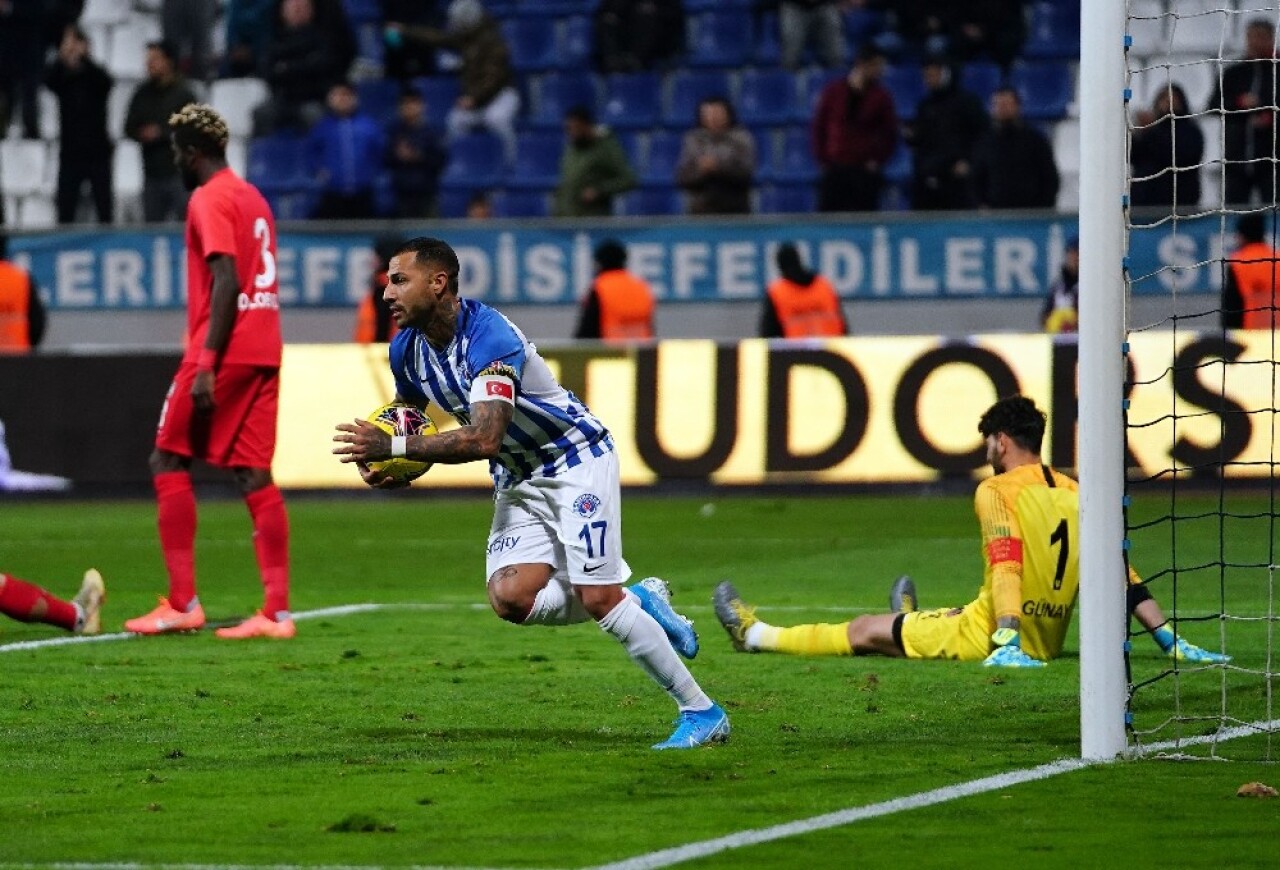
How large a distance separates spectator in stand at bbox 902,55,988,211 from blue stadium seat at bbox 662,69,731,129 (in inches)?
95.6

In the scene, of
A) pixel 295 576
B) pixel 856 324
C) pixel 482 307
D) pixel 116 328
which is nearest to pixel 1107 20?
pixel 482 307

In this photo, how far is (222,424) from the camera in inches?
391

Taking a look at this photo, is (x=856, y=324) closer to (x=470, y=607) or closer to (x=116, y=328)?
(x=116, y=328)

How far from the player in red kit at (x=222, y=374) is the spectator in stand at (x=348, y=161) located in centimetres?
1090

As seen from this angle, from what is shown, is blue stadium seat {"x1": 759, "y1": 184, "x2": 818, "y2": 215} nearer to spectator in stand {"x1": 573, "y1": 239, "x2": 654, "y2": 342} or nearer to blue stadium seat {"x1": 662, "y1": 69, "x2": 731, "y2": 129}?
blue stadium seat {"x1": 662, "y1": 69, "x2": 731, "y2": 129}

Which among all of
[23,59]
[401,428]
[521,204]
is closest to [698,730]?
[401,428]

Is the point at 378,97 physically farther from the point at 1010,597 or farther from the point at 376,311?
the point at 1010,597

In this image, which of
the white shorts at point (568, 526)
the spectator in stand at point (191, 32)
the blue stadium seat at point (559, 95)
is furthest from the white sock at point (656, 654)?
the spectator in stand at point (191, 32)

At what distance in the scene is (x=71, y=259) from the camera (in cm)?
1966

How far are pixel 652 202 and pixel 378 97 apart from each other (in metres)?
3.28

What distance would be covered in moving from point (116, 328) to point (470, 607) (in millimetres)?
9236

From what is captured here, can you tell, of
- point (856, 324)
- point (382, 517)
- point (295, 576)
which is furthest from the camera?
point (856, 324)

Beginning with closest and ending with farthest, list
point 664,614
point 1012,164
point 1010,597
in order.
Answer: point 664,614, point 1010,597, point 1012,164

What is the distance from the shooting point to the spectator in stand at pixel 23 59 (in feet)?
74.6
